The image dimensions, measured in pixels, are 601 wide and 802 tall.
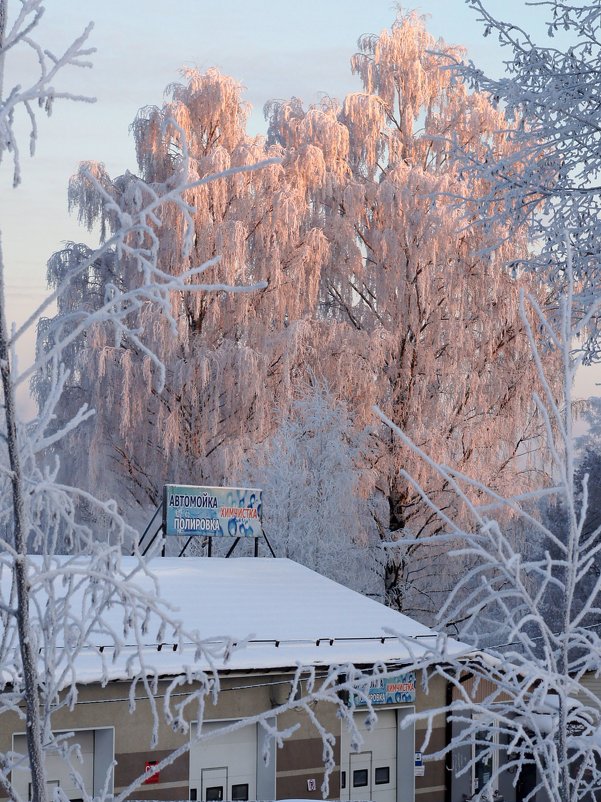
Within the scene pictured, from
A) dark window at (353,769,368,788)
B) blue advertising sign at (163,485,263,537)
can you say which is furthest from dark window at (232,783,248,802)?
blue advertising sign at (163,485,263,537)

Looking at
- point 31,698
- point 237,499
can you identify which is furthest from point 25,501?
point 237,499

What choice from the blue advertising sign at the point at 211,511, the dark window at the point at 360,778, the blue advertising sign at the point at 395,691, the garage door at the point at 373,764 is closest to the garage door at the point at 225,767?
the garage door at the point at 373,764

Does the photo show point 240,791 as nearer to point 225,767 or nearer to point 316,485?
point 225,767

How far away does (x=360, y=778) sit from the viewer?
58.7ft

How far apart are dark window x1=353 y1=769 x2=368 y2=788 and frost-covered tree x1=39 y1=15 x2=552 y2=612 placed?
884cm

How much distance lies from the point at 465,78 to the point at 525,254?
17.3m

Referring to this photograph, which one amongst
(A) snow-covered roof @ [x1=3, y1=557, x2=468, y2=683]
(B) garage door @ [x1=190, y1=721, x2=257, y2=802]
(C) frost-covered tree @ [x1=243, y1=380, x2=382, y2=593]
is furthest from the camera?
(C) frost-covered tree @ [x1=243, y1=380, x2=382, y2=593]

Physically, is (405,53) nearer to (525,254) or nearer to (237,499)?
(525,254)

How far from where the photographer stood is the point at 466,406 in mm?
27688

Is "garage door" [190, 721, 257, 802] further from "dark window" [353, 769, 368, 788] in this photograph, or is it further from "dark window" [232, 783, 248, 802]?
"dark window" [353, 769, 368, 788]

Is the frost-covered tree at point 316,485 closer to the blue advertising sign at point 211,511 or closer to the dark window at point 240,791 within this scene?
the blue advertising sign at point 211,511

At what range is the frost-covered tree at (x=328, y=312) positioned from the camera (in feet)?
86.5

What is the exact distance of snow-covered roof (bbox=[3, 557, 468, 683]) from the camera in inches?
622

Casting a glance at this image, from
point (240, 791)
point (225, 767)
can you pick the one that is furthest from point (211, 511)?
point (240, 791)
